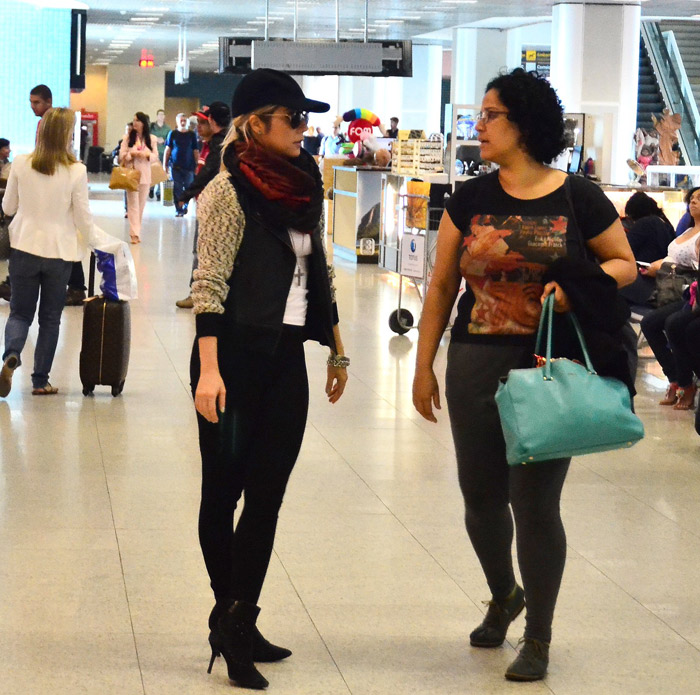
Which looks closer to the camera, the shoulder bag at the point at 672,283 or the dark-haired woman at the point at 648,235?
the shoulder bag at the point at 672,283

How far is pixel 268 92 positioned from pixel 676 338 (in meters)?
4.47

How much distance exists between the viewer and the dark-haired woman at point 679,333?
21.5 feet

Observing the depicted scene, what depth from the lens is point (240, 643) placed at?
9.30ft

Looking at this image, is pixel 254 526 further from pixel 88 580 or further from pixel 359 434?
pixel 359 434

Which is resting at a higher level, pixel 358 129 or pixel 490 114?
pixel 358 129

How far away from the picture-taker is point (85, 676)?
290cm

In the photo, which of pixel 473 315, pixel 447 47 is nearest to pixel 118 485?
pixel 473 315

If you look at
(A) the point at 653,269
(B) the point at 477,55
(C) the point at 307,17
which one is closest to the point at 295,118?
(A) the point at 653,269

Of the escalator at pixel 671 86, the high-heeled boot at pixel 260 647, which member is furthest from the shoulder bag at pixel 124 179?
the escalator at pixel 671 86

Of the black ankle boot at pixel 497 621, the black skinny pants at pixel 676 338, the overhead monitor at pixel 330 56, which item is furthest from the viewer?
the overhead monitor at pixel 330 56

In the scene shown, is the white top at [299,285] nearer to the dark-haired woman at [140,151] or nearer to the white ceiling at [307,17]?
the dark-haired woman at [140,151]

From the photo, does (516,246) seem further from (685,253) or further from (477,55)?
(477,55)

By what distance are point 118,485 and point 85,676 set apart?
6.20 feet

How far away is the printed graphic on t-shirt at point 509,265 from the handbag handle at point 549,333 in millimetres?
49
